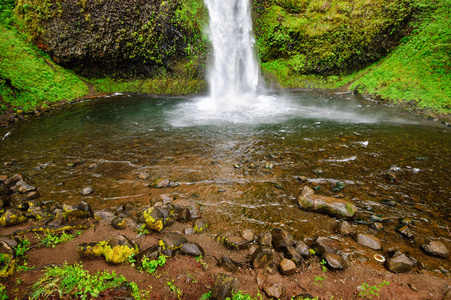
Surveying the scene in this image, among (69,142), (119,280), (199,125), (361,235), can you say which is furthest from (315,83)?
(119,280)

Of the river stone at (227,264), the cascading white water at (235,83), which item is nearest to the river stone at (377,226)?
the river stone at (227,264)

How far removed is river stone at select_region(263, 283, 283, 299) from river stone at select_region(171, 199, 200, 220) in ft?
6.67

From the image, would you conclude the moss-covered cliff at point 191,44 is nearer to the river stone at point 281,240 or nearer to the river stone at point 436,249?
the river stone at point 436,249

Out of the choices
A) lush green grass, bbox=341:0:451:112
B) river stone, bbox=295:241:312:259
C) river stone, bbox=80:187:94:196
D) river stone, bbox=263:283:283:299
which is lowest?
river stone, bbox=295:241:312:259

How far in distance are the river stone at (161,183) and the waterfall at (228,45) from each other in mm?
12236

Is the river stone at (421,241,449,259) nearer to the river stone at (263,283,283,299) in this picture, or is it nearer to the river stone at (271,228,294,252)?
the river stone at (271,228,294,252)

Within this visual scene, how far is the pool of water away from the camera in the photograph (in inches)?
173

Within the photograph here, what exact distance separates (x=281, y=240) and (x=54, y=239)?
3.83 metres

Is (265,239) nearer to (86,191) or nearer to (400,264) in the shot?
(400,264)

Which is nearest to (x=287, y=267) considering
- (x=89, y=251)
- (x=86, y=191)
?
(x=89, y=251)

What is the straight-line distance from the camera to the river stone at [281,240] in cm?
338

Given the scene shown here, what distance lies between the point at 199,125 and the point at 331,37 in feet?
53.6

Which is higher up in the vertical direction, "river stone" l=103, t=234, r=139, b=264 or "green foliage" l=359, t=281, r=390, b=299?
"river stone" l=103, t=234, r=139, b=264

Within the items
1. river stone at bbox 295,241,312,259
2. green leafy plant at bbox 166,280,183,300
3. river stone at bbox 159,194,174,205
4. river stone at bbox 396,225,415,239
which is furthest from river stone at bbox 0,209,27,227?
river stone at bbox 396,225,415,239
